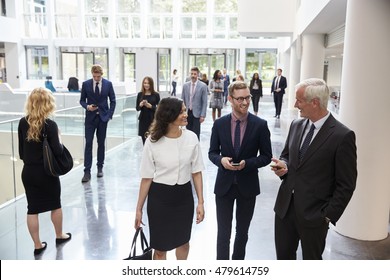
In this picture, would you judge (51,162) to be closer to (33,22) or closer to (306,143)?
(306,143)

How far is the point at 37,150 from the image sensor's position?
4.01m

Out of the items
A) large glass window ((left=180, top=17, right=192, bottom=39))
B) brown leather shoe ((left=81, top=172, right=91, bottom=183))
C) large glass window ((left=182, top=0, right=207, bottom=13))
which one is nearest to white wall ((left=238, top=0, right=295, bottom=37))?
brown leather shoe ((left=81, top=172, right=91, bottom=183))

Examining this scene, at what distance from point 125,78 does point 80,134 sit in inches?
843

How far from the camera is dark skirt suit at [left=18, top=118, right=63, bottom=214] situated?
158 inches

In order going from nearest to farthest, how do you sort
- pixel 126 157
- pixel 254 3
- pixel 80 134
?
pixel 80 134
pixel 126 157
pixel 254 3

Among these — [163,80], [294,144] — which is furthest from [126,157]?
[163,80]

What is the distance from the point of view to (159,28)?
2828cm

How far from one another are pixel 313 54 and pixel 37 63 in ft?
72.2

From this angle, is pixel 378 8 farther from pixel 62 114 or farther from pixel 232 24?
pixel 232 24

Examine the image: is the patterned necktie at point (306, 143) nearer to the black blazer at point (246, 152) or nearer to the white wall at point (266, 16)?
the black blazer at point (246, 152)

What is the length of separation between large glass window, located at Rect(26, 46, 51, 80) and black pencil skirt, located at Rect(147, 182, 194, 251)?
28.5 metres

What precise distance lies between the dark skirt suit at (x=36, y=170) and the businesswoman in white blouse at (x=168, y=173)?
1390mm

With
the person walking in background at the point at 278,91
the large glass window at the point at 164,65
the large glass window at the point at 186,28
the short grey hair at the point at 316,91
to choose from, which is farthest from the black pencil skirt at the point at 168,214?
the large glass window at the point at 186,28

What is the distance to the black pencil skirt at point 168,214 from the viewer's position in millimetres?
3008
